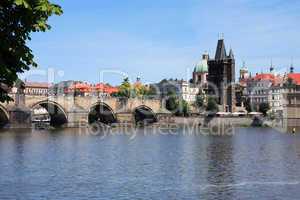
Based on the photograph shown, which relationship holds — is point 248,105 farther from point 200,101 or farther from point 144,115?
point 144,115

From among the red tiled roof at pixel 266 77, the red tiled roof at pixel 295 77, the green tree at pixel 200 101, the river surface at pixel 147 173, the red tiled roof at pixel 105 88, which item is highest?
the red tiled roof at pixel 266 77

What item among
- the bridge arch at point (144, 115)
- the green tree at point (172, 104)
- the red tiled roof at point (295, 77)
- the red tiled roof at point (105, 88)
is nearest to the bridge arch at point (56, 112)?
the bridge arch at point (144, 115)

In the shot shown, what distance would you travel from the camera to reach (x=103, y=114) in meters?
107

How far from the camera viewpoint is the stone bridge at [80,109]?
79.9 meters

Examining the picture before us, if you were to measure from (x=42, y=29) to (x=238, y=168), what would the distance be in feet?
78.6

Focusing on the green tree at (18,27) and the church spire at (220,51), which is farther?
the church spire at (220,51)

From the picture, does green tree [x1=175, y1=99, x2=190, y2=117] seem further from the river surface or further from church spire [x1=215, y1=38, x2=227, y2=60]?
the river surface

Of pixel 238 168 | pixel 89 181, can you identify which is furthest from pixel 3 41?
pixel 238 168

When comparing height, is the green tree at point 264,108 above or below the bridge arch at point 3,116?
above

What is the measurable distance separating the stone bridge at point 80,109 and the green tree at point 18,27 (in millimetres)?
65970

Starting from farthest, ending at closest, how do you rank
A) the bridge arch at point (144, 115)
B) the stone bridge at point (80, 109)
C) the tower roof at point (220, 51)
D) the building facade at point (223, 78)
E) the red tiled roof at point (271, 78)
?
1. the red tiled roof at point (271, 78)
2. the tower roof at point (220, 51)
3. the building facade at point (223, 78)
4. the bridge arch at point (144, 115)
5. the stone bridge at point (80, 109)

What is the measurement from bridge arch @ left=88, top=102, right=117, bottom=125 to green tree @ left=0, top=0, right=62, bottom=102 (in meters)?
87.7

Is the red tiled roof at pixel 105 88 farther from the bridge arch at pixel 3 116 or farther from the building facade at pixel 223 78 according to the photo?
the bridge arch at pixel 3 116

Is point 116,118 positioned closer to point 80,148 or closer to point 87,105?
point 87,105
